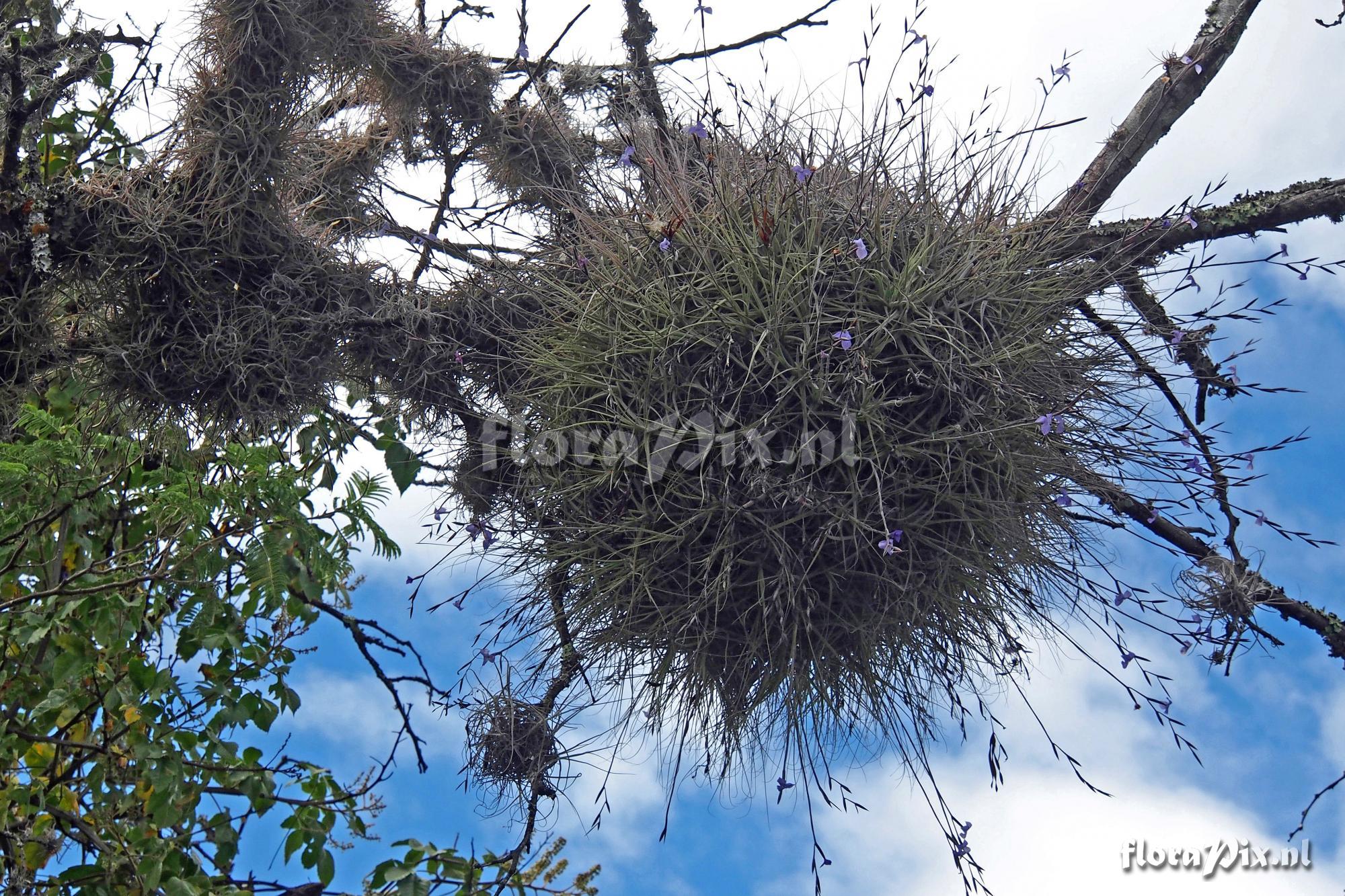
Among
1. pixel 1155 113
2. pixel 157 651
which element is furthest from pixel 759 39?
pixel 157 651

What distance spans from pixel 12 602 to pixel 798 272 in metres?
1.18

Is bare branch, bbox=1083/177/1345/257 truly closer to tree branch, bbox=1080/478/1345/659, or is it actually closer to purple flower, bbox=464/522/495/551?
tree branch, bbox=1080/478/1345/659

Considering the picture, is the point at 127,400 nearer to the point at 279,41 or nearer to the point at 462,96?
the point at 279,41

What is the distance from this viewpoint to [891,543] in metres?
1.59

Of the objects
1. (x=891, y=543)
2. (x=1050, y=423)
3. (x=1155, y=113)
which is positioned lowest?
(x=891, y=543)

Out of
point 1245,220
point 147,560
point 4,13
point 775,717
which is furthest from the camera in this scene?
point 4,13

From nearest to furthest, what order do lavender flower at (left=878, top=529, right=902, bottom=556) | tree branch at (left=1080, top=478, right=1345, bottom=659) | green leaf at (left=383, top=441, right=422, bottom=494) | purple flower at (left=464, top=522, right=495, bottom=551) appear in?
lavender flower at (left=878, top=529, right=902, bottom=556) < green leaf at (left=383, top=441, right=422, bottom=494) < purple flower at (left=464, top=522, right=495, bottom=551) < tree branch at (left=1080, top=478, right=1345, bottom=659)

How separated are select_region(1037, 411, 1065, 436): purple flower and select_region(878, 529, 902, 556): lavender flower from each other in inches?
9.9

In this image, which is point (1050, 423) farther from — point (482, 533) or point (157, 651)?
point (157, 651)

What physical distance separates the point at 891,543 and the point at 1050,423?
0.96 feet

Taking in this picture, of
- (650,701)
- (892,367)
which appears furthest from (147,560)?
(892,367)

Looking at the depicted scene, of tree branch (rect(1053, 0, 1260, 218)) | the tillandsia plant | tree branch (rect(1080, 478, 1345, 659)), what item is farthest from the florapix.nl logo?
tree branch (rect(1053, 0, 1260, 218))

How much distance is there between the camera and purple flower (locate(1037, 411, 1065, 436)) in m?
1.63

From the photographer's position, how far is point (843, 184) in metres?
1.84
